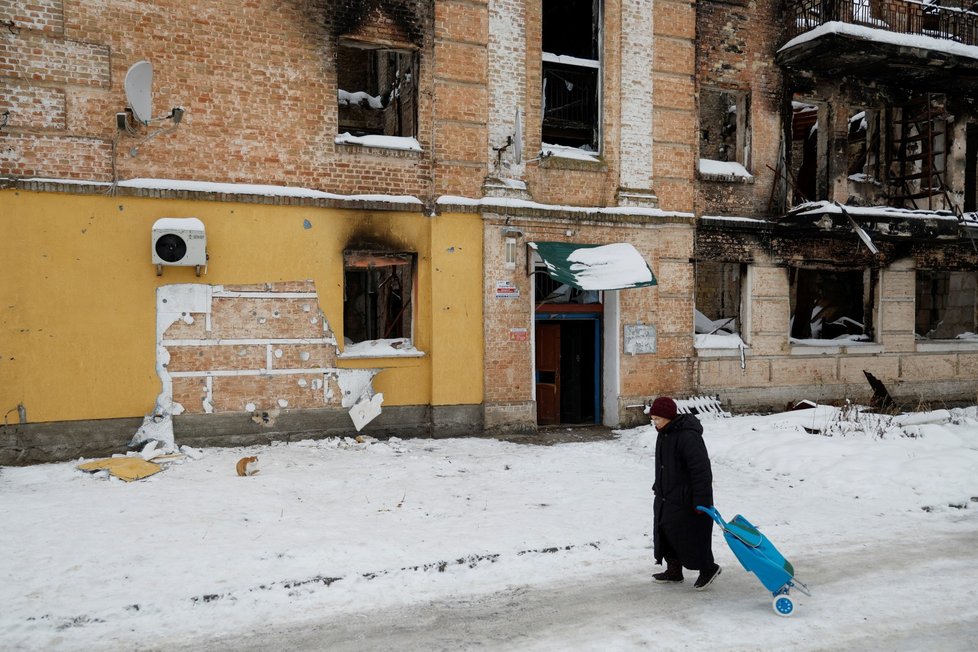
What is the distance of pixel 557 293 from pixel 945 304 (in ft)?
37.8

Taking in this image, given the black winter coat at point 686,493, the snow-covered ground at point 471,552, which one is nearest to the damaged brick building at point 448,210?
the snow-covered ground at point 471,552

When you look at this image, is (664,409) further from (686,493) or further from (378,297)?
(378,297)

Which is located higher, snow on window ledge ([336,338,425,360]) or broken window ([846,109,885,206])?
broken window ([846,109,885,206])

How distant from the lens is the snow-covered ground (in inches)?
187

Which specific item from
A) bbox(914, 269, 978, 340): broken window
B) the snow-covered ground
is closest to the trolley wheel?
the snow-covered ground

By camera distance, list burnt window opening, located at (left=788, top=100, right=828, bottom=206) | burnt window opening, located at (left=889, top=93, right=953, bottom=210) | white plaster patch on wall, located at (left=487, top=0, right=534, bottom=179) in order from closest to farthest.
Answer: white plaster patch on wall, located at (left=487, top=0, right=534, bottom=179)
burnt window opening, located at (left=788, top=100, right=828, bottom=206)
burnt window opening, located at (left=889, top=93, right=953, bottom=210)

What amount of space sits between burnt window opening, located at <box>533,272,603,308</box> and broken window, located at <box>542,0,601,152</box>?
9.01ft

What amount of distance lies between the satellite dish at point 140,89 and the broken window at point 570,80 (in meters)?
6.94

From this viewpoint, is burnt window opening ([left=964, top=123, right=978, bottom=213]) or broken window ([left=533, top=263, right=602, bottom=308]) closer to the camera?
broken window ([left=533, top=263, right=602, bottom=308])

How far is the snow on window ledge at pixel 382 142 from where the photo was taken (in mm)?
11250

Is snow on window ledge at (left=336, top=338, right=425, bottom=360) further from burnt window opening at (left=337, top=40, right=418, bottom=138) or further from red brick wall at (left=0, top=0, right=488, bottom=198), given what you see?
burnt window opening at (left=337, top=40, right=418, bottom=138)

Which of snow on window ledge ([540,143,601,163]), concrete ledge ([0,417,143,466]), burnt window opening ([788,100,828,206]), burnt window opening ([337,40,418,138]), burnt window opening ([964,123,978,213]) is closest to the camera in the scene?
concrete ledge ([0,417,143,466])

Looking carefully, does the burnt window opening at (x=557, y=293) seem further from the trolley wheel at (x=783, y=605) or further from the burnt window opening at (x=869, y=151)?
the trolley wheel at (x=783, y=605)

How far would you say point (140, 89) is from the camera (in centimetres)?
950
